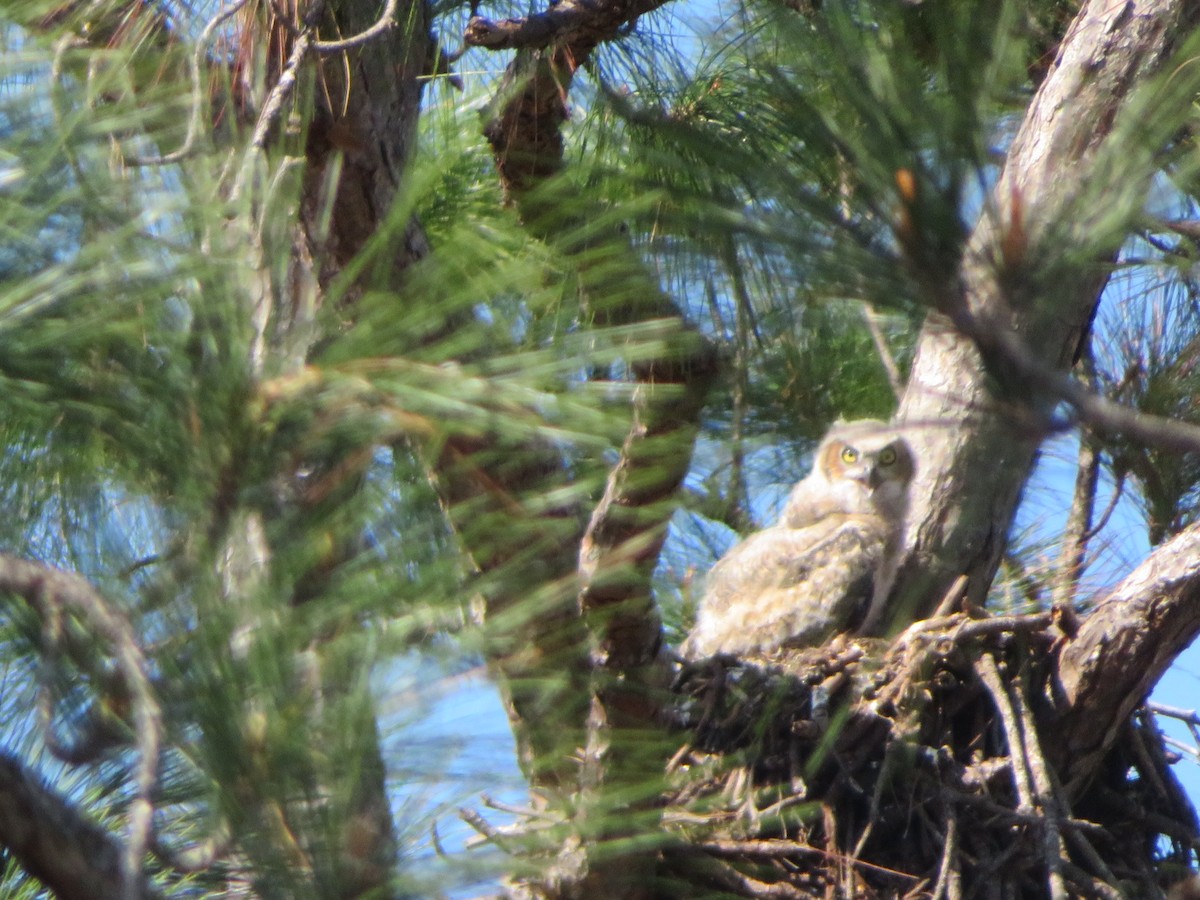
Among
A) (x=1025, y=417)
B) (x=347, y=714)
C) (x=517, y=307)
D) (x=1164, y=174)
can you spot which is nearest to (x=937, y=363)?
(x=1164, y=174)

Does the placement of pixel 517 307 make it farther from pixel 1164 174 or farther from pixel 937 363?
pixel 937 363

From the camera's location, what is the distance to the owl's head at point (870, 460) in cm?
358

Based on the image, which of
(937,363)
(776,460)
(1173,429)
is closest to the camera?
(1173,429)

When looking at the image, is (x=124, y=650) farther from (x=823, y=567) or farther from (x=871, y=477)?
(x=871, y=477)

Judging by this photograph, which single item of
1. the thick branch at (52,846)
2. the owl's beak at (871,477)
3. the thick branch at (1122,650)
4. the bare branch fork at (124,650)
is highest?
the bare branch fork at (124,650)

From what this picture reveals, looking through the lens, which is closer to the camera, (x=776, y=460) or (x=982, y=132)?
(x=982, y=132)

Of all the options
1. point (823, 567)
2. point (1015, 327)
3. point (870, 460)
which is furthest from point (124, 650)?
point (870, 460)

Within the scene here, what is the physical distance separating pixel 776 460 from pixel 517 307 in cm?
203

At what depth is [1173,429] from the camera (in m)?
1.18

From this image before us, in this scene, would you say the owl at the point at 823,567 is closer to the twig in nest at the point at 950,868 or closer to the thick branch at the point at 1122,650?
the thick branch at the point at 1122,650

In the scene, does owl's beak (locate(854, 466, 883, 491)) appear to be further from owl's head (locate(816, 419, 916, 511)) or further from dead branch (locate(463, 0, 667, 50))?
dead branch (locate(463, 0, 667, 50))

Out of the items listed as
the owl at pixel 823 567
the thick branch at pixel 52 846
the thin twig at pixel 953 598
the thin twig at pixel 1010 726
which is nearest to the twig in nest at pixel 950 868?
the thin twig at pixel 1010 726

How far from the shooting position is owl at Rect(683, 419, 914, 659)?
342cm

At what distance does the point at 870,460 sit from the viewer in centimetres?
364
